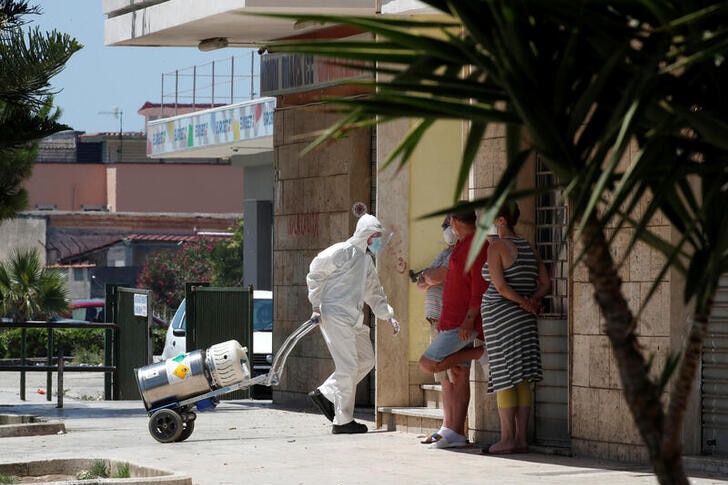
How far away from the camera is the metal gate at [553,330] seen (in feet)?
35.7

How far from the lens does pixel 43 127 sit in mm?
16625

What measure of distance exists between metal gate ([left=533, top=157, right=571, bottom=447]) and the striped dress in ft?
1.41

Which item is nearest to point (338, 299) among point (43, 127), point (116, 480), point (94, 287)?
point (116, 480)

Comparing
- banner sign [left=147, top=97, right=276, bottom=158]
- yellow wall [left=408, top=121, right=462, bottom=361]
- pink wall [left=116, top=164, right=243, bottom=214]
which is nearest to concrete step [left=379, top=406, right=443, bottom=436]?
yellow wall [left=408, top=121, right=462, bottom=361]

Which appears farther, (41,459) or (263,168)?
(263,168)

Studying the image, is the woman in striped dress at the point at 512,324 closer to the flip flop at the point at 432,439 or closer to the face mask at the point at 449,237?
the flip flop at the point at 432,439

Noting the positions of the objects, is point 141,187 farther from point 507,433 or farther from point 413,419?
point 507,433

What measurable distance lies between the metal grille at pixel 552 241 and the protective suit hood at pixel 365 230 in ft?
5.72

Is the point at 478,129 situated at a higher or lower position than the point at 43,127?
lower

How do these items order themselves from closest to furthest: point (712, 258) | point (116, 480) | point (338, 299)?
point (712, 258), point (116, 480), point (338, 299)

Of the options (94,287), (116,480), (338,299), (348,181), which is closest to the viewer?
(116,480)

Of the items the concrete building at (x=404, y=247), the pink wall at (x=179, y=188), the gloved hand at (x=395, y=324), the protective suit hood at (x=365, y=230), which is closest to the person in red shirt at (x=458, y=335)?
the concrete building at (x=404, y=247)

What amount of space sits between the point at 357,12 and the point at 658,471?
10130 millimetres

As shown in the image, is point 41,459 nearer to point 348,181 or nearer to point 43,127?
point 348,181
